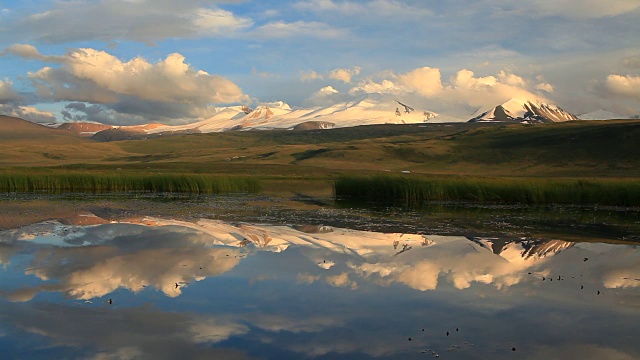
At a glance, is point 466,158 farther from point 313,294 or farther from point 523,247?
point 313,294

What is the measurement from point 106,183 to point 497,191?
71.4 feet

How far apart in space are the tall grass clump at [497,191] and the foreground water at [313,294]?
12753mm

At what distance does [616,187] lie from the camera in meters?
32.0

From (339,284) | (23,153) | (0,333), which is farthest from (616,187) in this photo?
(23,153)

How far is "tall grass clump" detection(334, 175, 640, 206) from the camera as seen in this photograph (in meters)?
32.2

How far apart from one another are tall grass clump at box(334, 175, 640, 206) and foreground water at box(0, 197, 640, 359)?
1275 centimetres

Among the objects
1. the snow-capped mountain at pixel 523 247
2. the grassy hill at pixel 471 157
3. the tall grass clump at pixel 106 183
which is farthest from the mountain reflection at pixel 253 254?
the grassy hill at pixel 471 157

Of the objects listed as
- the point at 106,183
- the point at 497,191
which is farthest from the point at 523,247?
the point at 106,183

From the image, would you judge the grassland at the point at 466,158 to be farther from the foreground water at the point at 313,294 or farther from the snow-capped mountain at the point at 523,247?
the foreground water at the point at 313,294

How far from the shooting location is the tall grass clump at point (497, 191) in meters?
32.2

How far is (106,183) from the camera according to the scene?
134ft

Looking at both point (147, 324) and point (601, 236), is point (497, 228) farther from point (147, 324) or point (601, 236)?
point (147, 324)

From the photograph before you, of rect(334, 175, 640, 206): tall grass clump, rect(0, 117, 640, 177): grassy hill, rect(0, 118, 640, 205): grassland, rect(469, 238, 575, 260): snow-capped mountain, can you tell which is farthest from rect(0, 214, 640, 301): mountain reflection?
rect(0, 117, 640, 177): grassy hill

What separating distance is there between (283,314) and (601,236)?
13.2 m
